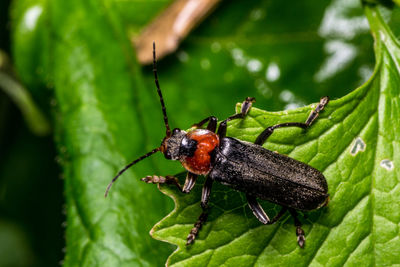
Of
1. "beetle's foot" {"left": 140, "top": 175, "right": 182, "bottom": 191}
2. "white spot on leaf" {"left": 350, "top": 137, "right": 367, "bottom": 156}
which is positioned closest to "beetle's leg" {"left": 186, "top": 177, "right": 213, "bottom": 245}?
"beetle's foot" {"left": 140, "top": 175, "right": 182, "bottom": 191}

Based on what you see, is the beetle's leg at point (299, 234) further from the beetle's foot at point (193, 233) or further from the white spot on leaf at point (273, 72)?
the white spot on leaf at point (273, 72)

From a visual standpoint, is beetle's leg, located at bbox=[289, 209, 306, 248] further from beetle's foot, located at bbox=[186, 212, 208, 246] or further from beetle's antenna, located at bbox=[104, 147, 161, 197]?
beetle's antenna, located at bbox=[104, 147, 161, 197]

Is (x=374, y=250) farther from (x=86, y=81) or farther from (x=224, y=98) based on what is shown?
(x=86, y=81)

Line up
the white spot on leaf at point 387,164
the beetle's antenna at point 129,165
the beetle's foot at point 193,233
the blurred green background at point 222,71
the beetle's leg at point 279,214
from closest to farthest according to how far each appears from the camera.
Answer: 1. the beetle's foot at point 193,233
2. the white spot on leaf at point 387,164
3. the beetle's leg at point 279,214
4. the beetle's antenna at point 129,165
5. the blurred green background at point 222,71

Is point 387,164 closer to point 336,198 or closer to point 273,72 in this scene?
point 336,198

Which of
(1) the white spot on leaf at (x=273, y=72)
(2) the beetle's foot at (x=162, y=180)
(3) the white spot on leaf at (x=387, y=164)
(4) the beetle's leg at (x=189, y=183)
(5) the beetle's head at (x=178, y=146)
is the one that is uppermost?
(1) the white spot on leaf at (x=273, y=72)

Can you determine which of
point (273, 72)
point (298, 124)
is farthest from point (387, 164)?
point (273, 72)

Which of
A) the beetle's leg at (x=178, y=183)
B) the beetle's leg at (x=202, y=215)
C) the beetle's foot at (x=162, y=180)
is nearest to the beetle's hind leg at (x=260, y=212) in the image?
the beetle's leg at (x=202, y=215)
